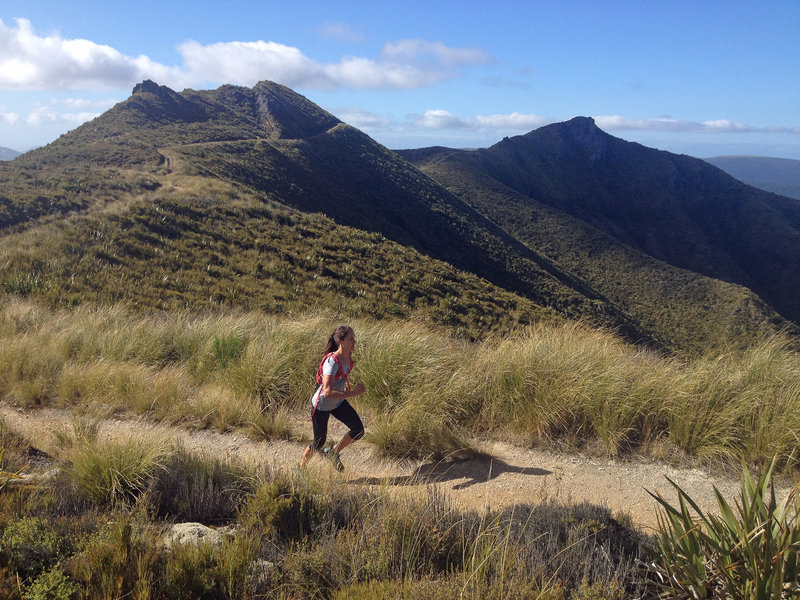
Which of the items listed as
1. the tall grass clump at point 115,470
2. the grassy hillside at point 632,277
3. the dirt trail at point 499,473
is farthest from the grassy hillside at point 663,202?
the tall grass clump at point 115,470

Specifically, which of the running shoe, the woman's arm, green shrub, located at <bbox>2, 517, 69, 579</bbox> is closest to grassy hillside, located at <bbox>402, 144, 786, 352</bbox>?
the woman's arm

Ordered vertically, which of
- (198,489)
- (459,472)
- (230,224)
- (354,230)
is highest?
(354,230)

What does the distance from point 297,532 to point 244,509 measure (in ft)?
1.23

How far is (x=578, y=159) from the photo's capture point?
112m

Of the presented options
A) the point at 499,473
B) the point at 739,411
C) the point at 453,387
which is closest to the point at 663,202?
the point at 739,411

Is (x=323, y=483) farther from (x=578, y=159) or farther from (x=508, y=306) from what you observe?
(x=578, y=159)

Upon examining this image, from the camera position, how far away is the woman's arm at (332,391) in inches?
157

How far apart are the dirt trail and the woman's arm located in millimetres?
549

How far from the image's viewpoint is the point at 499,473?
394cm

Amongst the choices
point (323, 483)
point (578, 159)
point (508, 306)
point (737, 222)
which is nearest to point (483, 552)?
point (323, 483)

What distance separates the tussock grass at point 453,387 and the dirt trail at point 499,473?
182mm

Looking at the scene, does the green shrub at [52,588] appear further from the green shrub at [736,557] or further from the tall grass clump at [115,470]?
the green shrub at [736,557]

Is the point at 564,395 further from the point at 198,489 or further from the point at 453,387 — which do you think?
the point at 198,489

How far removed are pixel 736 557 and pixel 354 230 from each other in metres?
27.7
